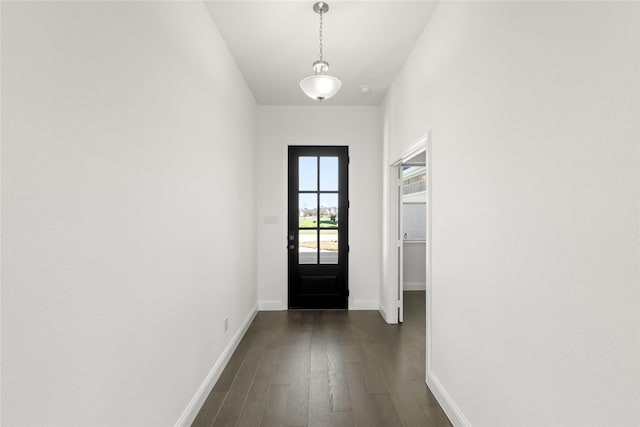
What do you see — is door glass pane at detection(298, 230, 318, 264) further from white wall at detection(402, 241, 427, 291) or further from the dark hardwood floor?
white wall at detection(402, 241, 427, 291)

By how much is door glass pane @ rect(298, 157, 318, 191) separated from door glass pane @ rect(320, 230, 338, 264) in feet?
2.12

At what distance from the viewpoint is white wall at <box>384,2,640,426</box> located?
0.94 metres

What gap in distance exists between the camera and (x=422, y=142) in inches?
105

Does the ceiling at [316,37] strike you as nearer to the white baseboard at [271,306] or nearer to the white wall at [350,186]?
the white wall at [350,186]

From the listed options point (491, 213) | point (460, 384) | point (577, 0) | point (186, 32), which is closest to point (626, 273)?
point (491, 213)

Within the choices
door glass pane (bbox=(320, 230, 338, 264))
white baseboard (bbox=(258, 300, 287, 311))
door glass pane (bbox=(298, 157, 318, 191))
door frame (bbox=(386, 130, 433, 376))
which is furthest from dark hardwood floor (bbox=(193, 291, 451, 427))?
door glass pane (bbox=(298, 157, 318, 191))

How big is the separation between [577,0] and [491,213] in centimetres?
89

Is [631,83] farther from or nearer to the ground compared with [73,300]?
farther from the ground

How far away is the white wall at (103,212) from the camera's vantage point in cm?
88

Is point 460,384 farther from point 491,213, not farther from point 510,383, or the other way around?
point 491,213

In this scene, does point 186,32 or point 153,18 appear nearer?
point 153,18

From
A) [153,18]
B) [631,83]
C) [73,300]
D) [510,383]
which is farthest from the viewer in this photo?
[153,18]

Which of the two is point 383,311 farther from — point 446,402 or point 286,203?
point 446,402

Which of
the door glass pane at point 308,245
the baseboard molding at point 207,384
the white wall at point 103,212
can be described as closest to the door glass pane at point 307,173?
the door glass pane at point 308,245
